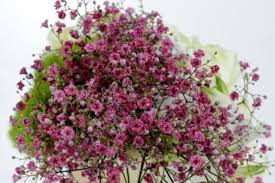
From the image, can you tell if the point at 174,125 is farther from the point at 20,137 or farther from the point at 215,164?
the point at 20,137

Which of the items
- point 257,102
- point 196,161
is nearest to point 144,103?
point 196,161

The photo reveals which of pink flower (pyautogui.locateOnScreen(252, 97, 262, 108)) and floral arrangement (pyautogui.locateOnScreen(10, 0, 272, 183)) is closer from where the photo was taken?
floral arrangement (pyautogui.locateOnScreen(10, 0, 272, 183))

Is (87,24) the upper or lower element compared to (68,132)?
upper

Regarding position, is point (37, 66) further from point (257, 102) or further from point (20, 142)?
point (257, 102)

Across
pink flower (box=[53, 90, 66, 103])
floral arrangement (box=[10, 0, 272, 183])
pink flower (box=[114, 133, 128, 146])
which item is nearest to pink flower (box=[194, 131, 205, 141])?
floral arrangement (box=[10, 0, 272, 183])

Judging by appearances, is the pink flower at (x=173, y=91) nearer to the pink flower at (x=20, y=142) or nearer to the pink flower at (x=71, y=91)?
the pink flower at (x=71, y=91)

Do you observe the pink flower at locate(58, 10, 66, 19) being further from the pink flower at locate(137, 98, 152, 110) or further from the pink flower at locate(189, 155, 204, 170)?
the pink flower at locate(189, 155, 204, 170)

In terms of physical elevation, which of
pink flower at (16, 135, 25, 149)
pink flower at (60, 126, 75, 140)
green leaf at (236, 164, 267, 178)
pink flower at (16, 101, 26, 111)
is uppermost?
pink flower at (16, 101, 26, 111)

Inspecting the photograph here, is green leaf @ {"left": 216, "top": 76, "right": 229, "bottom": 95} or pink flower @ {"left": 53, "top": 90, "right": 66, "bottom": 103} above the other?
green leaf @ {"left": 216, "top": 76, "right": 229, "bottom": 95}

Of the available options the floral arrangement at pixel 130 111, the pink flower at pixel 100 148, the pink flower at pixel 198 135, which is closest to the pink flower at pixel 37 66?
the floral arrangement at pixel 130 111
